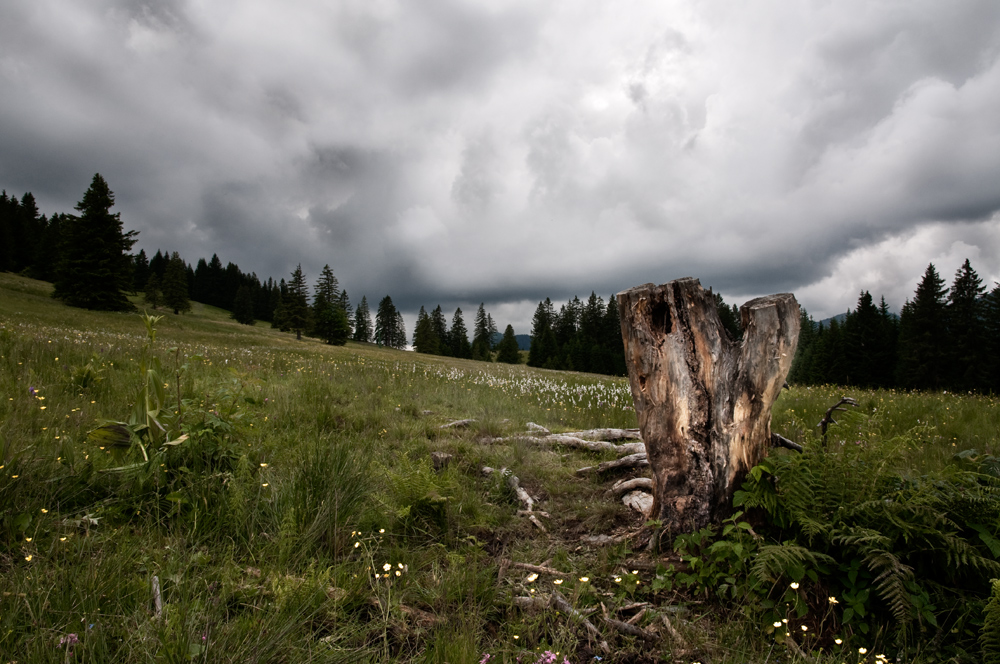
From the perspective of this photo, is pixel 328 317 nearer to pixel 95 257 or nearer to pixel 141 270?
pixel 95 257

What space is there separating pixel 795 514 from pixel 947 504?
→ 2.87 feet

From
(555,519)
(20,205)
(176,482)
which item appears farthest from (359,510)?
(20,205)

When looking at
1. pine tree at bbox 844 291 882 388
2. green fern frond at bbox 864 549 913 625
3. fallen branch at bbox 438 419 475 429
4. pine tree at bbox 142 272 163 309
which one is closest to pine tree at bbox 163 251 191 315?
pine tree at bbox 142 272 163 309

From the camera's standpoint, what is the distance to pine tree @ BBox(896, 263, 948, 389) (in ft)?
143

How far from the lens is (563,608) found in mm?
2662

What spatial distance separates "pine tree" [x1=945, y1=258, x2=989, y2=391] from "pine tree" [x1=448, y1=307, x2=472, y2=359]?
268 ft

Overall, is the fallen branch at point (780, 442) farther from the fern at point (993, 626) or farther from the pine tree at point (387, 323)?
the pine tree at point (387, 323)

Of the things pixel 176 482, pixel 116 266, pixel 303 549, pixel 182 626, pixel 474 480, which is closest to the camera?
pixel 182 626

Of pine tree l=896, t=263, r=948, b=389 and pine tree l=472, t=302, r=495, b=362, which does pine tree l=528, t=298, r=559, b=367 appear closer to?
pine tree l=472, t=302, r=495, b=362

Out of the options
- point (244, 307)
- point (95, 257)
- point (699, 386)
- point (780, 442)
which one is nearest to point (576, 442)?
point (780, 442)

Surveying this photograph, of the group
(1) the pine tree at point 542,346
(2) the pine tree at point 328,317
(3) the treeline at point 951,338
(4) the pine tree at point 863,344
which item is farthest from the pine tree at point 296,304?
(4) the pine tree at point 863,344

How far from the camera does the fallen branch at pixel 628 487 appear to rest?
4.80 m

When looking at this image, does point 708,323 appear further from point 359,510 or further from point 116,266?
point 116,266

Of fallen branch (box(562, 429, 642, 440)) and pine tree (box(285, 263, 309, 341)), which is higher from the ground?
pine tree (box(285, 263, 309, 341))
